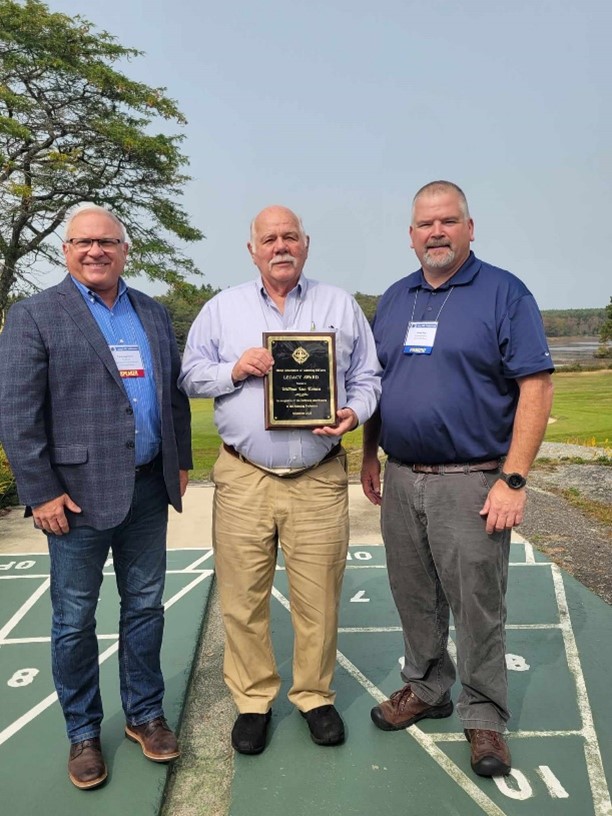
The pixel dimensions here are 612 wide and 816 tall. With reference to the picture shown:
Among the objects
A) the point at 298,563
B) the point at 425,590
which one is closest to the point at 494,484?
the point at 425,590

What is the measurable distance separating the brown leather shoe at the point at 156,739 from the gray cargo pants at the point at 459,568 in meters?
1.28

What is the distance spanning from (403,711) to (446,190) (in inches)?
99.4

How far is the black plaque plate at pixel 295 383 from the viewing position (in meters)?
2.89

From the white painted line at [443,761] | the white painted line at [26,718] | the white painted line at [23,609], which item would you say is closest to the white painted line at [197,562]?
the white painted line at [23,609]

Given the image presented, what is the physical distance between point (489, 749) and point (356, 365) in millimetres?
1841

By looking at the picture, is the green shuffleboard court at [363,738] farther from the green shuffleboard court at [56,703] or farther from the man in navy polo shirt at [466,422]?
the man in navy polo shirt at [466,422]

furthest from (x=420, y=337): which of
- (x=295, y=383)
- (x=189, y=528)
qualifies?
(x=189, y=528)

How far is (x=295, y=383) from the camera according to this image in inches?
114

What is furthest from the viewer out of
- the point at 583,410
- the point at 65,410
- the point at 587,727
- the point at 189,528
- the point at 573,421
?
the point at 583,410

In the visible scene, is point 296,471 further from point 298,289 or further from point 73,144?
point 73,144

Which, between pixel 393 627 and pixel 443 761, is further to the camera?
pixel 393 627

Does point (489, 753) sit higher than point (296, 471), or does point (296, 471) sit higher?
point (296, 471)

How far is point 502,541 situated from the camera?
9.68ft

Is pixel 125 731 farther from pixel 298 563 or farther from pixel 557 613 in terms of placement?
pixel 557 613
